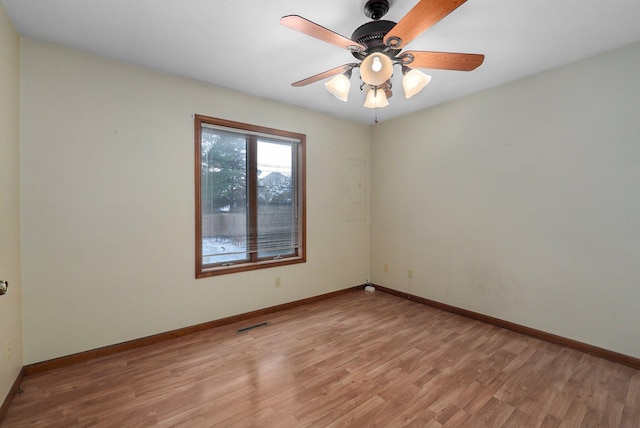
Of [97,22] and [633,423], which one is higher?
[97,22]

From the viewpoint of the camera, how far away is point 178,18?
6.12 ft

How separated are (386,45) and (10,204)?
2.65 meters

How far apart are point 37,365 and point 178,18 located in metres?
2.75

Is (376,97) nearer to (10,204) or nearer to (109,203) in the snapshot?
(109,203)

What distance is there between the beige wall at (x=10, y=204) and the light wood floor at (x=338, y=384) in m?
0.29

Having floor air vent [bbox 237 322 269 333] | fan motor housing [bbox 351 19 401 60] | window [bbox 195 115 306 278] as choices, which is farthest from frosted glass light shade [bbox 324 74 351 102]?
floor air vent [bbox 237 322 269 333]

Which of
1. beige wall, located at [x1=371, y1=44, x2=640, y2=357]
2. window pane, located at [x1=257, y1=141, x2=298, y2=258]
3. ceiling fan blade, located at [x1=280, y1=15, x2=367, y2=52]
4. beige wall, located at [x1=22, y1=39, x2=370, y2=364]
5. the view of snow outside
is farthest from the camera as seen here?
window pane, located at [x1=257, y1=141, x2=298, y2=258]

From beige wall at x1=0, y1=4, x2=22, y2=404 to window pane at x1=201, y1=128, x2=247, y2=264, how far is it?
51.5 inches

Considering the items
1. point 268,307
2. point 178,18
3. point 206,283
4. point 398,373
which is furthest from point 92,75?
point 398,373

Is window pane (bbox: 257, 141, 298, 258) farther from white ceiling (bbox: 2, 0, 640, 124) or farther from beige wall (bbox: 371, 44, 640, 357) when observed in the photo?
beige wall (bbox: 371, 44, 640, 357)

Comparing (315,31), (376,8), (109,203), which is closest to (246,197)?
(109,203)

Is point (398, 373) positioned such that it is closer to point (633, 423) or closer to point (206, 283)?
point (633, 423)

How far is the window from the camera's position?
9.47 feet

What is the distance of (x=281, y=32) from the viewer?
2016 millimetres
